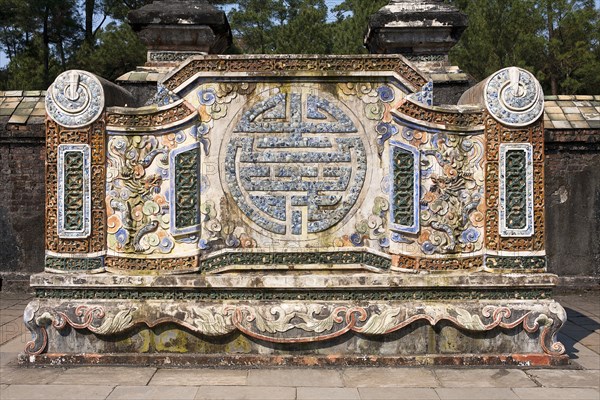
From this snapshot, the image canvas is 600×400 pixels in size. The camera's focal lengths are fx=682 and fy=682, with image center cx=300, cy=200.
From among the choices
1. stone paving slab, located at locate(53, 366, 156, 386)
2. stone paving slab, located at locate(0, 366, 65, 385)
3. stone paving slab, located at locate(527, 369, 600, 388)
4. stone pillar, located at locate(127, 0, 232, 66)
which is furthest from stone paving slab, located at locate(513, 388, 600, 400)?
stone pillar, located at locate(127, 0, 232, 66)

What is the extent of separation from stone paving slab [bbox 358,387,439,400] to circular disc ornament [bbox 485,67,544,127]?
2.26m

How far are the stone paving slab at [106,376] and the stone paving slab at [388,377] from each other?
60.2 inches

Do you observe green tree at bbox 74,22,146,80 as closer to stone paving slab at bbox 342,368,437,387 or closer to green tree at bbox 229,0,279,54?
green tree at bbox 229,0,279,54

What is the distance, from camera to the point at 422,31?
721 cm

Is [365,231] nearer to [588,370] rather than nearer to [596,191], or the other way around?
[588,370]

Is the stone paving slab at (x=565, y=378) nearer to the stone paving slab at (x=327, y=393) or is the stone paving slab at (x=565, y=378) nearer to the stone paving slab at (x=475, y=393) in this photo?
the stone paving slab at (x=475, y=393)

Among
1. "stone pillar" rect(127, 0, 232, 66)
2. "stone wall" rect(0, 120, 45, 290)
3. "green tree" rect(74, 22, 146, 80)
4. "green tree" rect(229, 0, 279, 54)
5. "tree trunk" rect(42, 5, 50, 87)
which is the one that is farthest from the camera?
"green tree" rect(229, 0, 279, 54)

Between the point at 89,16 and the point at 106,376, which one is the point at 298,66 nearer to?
the point at 106,376

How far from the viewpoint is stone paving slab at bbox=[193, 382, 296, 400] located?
4684 millimetres

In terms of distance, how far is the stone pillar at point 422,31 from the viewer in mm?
7195

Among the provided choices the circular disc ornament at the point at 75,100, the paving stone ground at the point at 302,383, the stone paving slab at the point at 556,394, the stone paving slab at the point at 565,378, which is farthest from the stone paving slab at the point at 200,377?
the stone paving slab at the point at 565,378

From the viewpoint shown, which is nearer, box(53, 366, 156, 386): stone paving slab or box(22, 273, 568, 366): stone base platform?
box(53, 366, 156, 386): stone paving slab

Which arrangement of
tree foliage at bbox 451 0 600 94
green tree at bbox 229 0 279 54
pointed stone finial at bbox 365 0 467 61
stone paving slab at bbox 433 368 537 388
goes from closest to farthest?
stone paving slab at bbox 433 368 537 388 < pointed stone finial at bbox 365 0 467 61 < tree foliage at bbox 451 0 600 94 < green tree at bbox 229 0 279 54

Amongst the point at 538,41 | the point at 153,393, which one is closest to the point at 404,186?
the point at 153,393
